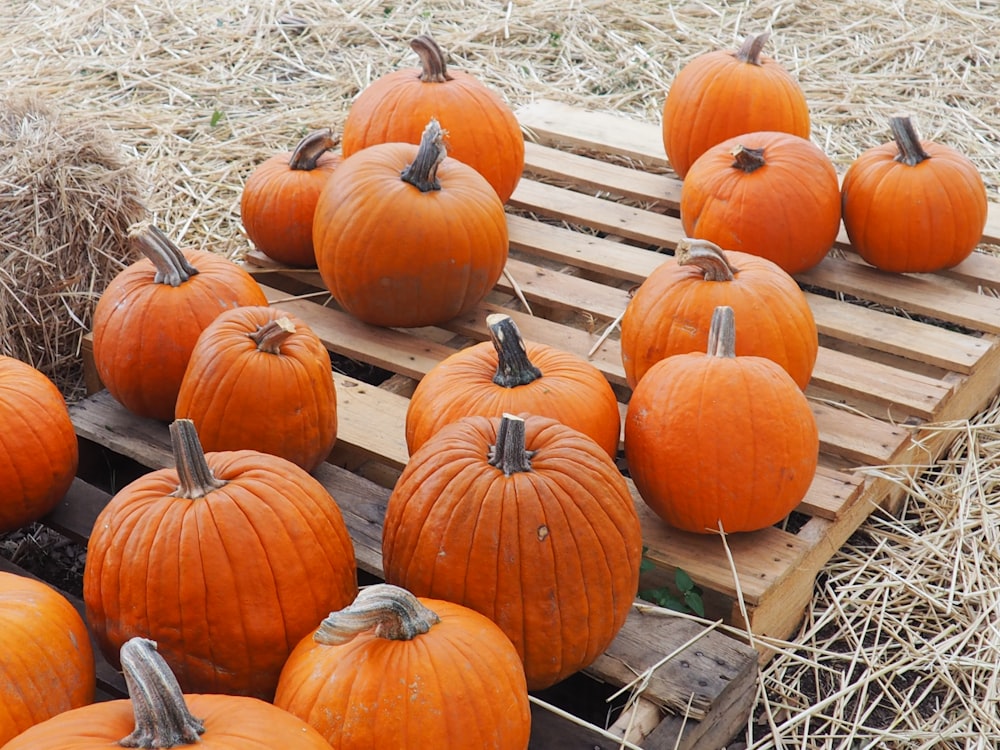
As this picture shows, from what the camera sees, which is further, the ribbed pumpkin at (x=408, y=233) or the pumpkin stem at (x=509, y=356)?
the ribbed pumpkin at (x=408, y=233)

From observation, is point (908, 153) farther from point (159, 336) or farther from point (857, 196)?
point (159, 336)

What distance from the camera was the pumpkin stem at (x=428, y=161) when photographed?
3.10 m

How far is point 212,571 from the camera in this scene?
204 cm

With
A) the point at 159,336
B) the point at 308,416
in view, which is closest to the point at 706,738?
the point at 308,416

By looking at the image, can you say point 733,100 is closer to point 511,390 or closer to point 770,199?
point 770,199

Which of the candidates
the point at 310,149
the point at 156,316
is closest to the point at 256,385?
the point at 156,316

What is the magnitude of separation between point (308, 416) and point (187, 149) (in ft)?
9.47

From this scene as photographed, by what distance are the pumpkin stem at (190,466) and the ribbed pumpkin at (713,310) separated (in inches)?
47.7

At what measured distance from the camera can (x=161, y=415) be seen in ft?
9.84

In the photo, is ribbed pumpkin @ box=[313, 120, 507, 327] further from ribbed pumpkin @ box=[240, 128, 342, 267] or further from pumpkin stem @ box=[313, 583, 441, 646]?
pumpkin stem @ box=[313, 583, 441, 646]

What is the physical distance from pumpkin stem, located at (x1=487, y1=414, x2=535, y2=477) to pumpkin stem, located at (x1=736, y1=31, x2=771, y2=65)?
2.39 meters

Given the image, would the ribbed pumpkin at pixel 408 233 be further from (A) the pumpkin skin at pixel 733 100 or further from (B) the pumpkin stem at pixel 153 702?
(B) the pumpkin stem at pixel 153 702

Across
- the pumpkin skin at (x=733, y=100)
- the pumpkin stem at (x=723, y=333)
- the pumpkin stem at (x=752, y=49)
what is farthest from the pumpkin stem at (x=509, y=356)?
the pumpkin stem at (x=752, y=49)

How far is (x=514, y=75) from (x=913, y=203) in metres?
2.78
